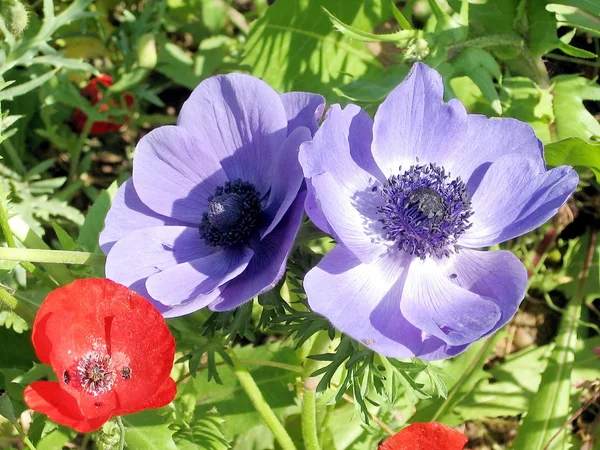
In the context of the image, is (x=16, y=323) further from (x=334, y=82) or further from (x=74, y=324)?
(x=334, y=82)

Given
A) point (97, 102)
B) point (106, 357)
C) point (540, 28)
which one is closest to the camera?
point (106, 357)

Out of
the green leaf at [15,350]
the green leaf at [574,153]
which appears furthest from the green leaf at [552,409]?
the green leaf at [15,350]

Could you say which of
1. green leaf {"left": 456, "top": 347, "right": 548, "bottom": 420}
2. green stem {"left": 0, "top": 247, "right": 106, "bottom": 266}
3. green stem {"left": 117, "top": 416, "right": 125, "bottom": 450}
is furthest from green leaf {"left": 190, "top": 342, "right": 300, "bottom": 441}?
green stem {"left": 0, "top": 247, "right": 106, "bottom": 266}

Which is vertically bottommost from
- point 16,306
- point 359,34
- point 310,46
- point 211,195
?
point 16,306

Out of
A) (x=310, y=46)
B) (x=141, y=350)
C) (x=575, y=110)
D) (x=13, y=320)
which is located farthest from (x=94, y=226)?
(x=575, y=110)

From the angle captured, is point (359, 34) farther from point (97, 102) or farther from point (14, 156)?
point (14, 156)

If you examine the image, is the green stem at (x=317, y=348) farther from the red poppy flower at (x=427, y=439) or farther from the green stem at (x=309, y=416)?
the red poppy flower at (x=427, y=439)
